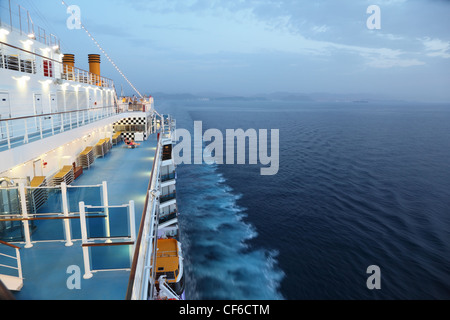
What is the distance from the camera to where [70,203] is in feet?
22.4

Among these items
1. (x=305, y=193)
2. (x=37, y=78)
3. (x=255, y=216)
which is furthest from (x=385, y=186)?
(x=37, y=78)

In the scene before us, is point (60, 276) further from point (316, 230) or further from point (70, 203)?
point (316, 230)

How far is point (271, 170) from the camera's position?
26938 mm

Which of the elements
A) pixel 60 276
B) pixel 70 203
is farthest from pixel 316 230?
pixel 60 276

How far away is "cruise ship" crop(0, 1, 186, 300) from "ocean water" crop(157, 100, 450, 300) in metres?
2.90

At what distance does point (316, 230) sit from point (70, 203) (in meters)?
12.7

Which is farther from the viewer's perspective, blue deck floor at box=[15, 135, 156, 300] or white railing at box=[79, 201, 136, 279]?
white railing at box=[79, 201, 136, 279]

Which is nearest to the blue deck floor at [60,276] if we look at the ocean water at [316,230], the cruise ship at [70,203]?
the cruise ship at [70,203]

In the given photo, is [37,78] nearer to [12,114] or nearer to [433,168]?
[12,114]

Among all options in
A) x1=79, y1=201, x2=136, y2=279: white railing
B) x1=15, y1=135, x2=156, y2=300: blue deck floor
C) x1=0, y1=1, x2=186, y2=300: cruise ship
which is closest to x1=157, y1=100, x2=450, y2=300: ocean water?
x1=0, y1=1, x2=186, y2=300: cruise ship

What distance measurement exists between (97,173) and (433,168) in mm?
29609

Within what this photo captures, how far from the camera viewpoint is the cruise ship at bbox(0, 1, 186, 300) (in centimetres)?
487

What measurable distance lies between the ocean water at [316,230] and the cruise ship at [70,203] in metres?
2.90

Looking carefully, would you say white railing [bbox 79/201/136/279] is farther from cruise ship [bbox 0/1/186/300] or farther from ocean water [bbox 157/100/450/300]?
ocean water [bbox 157/100/450/300]
